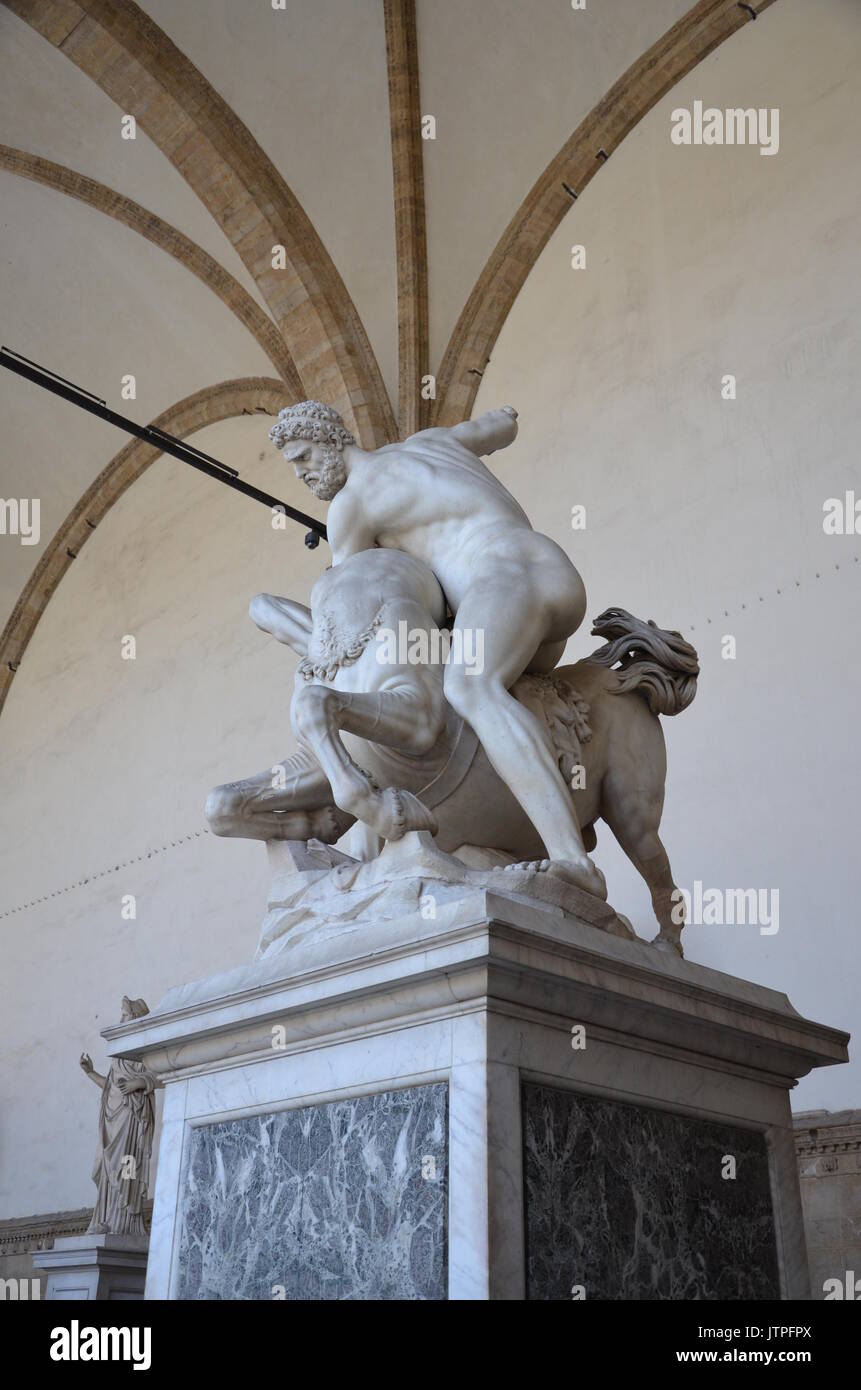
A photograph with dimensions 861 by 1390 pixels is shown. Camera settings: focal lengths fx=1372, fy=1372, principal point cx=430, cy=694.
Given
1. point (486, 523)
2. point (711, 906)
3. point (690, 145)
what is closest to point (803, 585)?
point (711, 906)

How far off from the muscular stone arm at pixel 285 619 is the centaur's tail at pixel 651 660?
0.69 m

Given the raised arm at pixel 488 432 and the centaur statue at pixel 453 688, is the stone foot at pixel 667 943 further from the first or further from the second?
the raised arm at pixel 488 432

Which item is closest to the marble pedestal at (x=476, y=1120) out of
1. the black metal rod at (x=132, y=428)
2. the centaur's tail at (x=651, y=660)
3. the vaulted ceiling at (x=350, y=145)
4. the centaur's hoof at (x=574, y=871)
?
the centaur's hoof at (x=574, y=871)

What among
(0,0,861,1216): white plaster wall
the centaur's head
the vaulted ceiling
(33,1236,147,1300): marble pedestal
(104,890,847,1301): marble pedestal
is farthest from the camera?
the vaulted ceiling

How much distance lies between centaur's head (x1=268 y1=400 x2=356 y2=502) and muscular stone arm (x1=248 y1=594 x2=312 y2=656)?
29 centimetres

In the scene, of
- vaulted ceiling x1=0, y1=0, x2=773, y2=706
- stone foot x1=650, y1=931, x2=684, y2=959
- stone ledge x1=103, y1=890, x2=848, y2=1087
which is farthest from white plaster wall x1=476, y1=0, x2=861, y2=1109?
stone ledge x1=103, y1=890, x2=848, y2=1087

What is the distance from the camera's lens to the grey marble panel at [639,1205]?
7.47ft

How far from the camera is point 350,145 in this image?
973cm

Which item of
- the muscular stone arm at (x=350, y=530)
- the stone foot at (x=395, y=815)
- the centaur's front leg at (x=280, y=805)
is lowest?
the stone foot at (x=395, y=815)

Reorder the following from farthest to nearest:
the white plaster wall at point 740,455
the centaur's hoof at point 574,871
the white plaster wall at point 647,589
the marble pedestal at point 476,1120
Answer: the white plaster wall at point 647,589 < the white plaster wall at point 740,455 < the centaur's hoof at point 574,871 < the marble pedestal at point 476,1120

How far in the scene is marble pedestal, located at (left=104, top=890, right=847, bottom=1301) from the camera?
7.38 ft

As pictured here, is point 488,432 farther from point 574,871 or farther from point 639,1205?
point 639,1205

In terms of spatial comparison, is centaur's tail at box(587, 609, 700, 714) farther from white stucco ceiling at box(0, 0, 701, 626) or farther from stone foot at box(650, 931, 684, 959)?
white stucco ceiling at box(0, 0, 701, 626)

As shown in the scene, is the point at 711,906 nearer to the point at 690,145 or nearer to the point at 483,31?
the point at 690,145
